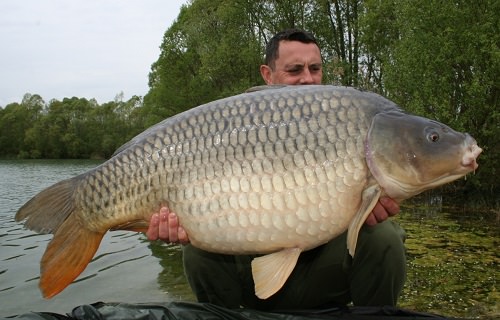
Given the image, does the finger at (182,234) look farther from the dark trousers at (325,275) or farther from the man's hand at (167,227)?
the dark trousers at (325,275)

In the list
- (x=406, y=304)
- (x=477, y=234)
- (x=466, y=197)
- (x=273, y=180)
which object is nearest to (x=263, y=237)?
(x=273, y=180)

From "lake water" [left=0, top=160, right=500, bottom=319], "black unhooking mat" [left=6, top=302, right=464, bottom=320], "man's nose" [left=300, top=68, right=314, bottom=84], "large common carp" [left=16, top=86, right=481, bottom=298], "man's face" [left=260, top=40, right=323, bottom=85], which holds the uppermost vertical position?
"man's face" [left=260, top=40, right=323, bottom=85]

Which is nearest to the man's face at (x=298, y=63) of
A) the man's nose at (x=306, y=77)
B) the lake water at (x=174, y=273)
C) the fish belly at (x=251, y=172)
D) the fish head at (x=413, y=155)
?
the man's nose at (x=306, y=77)

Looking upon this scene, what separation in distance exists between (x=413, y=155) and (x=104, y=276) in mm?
3823

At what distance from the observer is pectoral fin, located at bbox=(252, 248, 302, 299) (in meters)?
1.71

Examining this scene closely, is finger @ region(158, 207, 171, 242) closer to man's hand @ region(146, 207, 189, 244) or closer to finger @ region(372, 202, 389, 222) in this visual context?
man's hand @ region(146, 207, 189, 244)

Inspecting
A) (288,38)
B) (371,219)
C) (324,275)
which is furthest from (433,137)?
(288,38)

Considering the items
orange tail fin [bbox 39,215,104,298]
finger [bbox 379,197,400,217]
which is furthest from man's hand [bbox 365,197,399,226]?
orange tail fin [bbox 39,215,104,298]

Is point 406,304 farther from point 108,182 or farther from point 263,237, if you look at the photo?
point 108,182

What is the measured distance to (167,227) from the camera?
1.83m

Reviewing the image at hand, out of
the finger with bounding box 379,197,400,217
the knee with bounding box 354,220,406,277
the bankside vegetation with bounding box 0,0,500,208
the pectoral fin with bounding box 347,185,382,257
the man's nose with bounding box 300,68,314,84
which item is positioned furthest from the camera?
the bankside vegetation with bounding box 0,0,500,208

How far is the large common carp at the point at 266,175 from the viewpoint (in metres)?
1.64

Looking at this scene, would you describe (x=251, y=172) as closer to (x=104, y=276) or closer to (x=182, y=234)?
(x=182, y=234)

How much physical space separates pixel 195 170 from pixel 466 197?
8.32m
